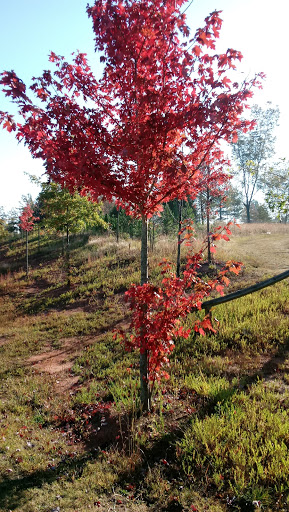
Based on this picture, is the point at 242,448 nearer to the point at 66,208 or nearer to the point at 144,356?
the point at 144,356

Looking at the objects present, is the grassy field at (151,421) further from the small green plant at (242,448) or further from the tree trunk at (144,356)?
the tree trunk at (144,356)

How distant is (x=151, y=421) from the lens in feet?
12.1

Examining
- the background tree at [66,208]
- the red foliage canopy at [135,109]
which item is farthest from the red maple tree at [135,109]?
the background tree at [66,208]

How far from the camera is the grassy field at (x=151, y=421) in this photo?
2623mm

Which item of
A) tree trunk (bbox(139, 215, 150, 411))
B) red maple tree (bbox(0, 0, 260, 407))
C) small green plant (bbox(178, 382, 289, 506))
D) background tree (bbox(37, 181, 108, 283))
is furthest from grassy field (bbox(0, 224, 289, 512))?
background tree (bbox(37, 181, 108, 283))

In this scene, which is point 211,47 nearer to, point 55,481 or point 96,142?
point 96,142

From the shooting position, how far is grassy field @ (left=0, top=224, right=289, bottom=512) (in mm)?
2623

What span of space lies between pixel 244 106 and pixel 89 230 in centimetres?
2268

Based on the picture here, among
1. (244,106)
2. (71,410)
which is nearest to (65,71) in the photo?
(244,106)

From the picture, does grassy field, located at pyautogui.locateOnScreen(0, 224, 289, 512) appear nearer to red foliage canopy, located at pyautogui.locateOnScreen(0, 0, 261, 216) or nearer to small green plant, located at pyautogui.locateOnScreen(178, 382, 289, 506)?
small green plant, located at pyautogui.locateOnScreen(178, 382, 289, 506)

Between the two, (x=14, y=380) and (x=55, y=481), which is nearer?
(x=55, y=481)

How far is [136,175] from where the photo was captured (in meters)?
3.44

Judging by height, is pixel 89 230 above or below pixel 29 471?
above

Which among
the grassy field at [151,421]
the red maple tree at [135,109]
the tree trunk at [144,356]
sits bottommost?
the grassy field at [151,421]
